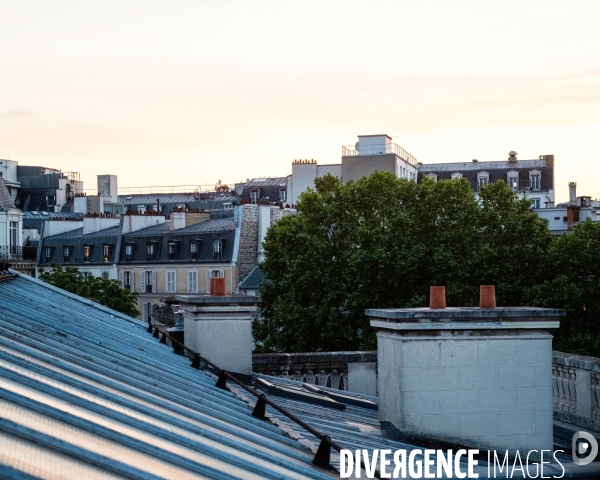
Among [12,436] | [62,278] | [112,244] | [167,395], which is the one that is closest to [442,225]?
[62,278]

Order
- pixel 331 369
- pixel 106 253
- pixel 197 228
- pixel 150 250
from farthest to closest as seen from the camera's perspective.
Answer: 1. pixel 106 253
2. pixel 150 250
3. pixel 197 228
4. pixel 331 369

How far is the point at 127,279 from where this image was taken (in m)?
69.6

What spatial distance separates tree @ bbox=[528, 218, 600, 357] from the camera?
37500 mm

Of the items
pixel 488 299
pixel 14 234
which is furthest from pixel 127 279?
pixel 488 299

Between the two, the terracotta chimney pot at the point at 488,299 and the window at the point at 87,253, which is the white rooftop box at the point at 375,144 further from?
the terracotta chimney pot at the point at 488,299

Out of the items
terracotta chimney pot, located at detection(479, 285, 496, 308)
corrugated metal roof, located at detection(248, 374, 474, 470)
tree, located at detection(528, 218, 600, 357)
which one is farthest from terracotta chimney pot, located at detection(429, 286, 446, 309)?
tree, located at detection(528, 218, 600, 357)

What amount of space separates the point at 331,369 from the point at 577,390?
5.39 metres

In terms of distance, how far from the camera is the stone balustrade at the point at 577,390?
37.5 ft

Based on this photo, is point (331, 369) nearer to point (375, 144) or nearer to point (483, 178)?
point (375, 144)

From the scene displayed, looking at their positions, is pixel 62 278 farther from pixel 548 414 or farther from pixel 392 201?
pixel 548 414

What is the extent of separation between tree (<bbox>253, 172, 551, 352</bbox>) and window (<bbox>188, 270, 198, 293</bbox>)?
19009mm

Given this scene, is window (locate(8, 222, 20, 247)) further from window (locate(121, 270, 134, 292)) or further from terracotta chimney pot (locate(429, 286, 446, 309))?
terracotta chimney pot (locate(429, 286, 446, 309))

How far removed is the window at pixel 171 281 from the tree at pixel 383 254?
20551 millimetres

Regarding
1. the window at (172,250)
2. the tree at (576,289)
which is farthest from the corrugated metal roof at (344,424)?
the window at (172,250)
